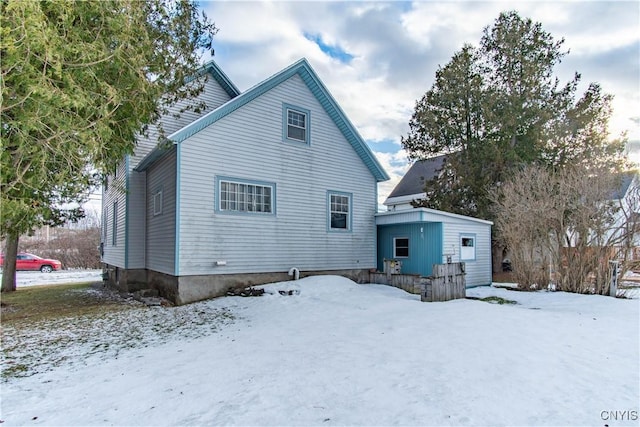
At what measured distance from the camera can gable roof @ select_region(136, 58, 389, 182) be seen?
1034cm

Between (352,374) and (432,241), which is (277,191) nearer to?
(432,241)

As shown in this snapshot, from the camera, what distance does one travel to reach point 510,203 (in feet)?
42.3

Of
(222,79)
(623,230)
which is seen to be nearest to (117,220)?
(222,79)

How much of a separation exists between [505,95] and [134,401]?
1904 centimetres

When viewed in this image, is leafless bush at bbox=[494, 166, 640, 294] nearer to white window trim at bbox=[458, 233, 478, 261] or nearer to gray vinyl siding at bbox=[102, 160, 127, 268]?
white window trim at bbox=[458, 233, 478, 261]


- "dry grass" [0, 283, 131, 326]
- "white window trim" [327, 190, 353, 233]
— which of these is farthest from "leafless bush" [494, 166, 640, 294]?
"dry grass" [0, 283, 131, 326]

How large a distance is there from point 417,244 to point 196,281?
790 centimetres

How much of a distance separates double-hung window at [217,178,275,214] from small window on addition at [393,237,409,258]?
5.38 metres

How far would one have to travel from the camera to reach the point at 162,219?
11.2 m

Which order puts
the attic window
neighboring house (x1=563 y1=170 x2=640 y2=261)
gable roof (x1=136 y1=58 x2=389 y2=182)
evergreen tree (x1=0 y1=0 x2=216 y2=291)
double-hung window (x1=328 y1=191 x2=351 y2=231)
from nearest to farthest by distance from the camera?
evergreen tree (x1=0 y1=0 x2=216 y2=291) < gable roof (x1=136 y1=58 x2=389 y2=182) < neighboring house (x1=563 y1=170 x2=640 y2=261) < the attic window < double-hung window (x1=328 y1=191 x2=351 y2=231)

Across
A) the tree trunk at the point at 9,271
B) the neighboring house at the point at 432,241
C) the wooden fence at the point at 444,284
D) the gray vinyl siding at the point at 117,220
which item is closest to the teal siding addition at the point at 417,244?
the neighboring house at the point at 432,241

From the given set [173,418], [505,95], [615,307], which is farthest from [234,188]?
[505,95]

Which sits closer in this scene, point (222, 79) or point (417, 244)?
A: point (417, 244)

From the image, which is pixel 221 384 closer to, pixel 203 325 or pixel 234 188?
pixel 203 325
